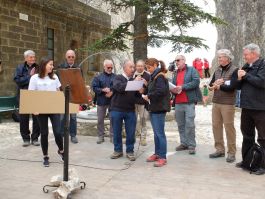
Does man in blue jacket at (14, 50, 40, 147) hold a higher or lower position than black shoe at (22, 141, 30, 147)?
higher

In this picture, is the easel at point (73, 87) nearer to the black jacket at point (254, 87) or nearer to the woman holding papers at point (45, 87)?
the woman holding papers at point (45, 87)

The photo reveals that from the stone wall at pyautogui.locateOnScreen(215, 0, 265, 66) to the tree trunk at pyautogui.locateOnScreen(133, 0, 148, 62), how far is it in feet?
30.2

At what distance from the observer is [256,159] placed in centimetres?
596

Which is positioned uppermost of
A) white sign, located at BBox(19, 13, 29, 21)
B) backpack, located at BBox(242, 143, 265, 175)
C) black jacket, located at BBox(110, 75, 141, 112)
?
white sign, located at BBox(19, 13, 29, 21)

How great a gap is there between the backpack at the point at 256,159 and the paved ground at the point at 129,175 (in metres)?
0.15

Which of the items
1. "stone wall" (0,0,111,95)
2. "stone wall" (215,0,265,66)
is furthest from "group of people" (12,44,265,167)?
"stone wall" (215,0,265,66)

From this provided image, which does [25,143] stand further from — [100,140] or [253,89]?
[253,89]

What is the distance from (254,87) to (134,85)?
1.85 m

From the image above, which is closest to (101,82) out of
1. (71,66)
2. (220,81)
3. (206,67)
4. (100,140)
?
(71,66)

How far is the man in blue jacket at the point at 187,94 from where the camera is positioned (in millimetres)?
7160

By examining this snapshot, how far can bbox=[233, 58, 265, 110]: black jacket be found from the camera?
5773 millimetres

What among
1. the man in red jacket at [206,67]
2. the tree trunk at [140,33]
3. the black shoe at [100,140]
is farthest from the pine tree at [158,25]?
the man in red jacket at [206,67]

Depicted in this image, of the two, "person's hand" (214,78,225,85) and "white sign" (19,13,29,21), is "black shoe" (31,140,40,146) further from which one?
"white sign" (19,13,29,21)

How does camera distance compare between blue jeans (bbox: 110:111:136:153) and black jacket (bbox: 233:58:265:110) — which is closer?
black jacket (bbox: 233:58:265:110)
